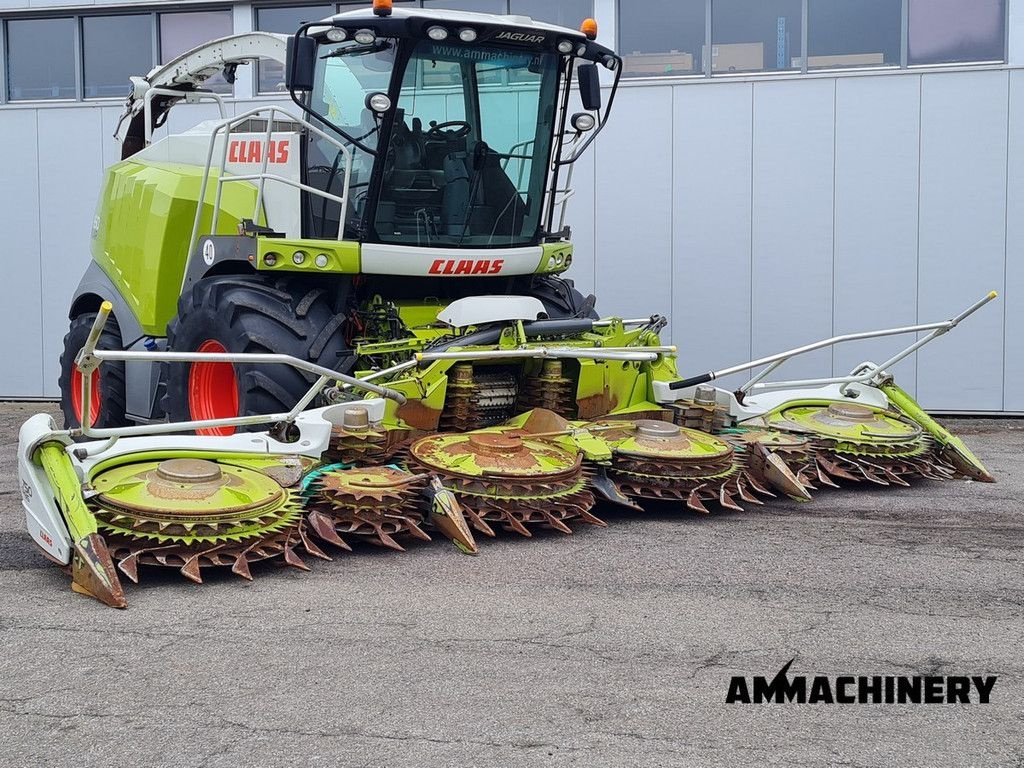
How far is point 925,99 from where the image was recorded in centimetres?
1104

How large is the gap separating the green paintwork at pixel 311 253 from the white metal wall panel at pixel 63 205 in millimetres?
6223

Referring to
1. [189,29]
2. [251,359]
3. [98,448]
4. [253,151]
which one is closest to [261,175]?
[253,151]

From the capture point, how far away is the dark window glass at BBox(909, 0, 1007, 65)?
10.9 m

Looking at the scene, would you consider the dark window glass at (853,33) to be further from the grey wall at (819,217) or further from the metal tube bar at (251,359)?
the metal tube bar at (251,359)

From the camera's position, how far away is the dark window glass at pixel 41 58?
1295cm

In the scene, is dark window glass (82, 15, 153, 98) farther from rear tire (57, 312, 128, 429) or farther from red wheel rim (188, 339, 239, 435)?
red wheel rim (188, 339, 239, 435)

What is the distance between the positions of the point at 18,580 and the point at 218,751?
2.32 meters

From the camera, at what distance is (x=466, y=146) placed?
7633 mm

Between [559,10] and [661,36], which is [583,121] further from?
[559,10]

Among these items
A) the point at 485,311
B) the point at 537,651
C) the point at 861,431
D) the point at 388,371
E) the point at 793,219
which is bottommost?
the point at 537,651

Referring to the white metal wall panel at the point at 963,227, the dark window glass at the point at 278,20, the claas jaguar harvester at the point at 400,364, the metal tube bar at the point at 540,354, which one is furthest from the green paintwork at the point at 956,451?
the dark window glass at the point at 278,20

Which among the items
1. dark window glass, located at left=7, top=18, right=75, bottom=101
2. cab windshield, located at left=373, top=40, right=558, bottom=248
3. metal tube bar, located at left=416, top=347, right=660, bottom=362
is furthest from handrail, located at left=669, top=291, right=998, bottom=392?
dark window glass, located at left=7, top=18, right=75, bottom=101

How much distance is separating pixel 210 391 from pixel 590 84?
9.96 ft

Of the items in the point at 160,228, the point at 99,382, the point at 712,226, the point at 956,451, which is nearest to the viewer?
the point at 956,451
